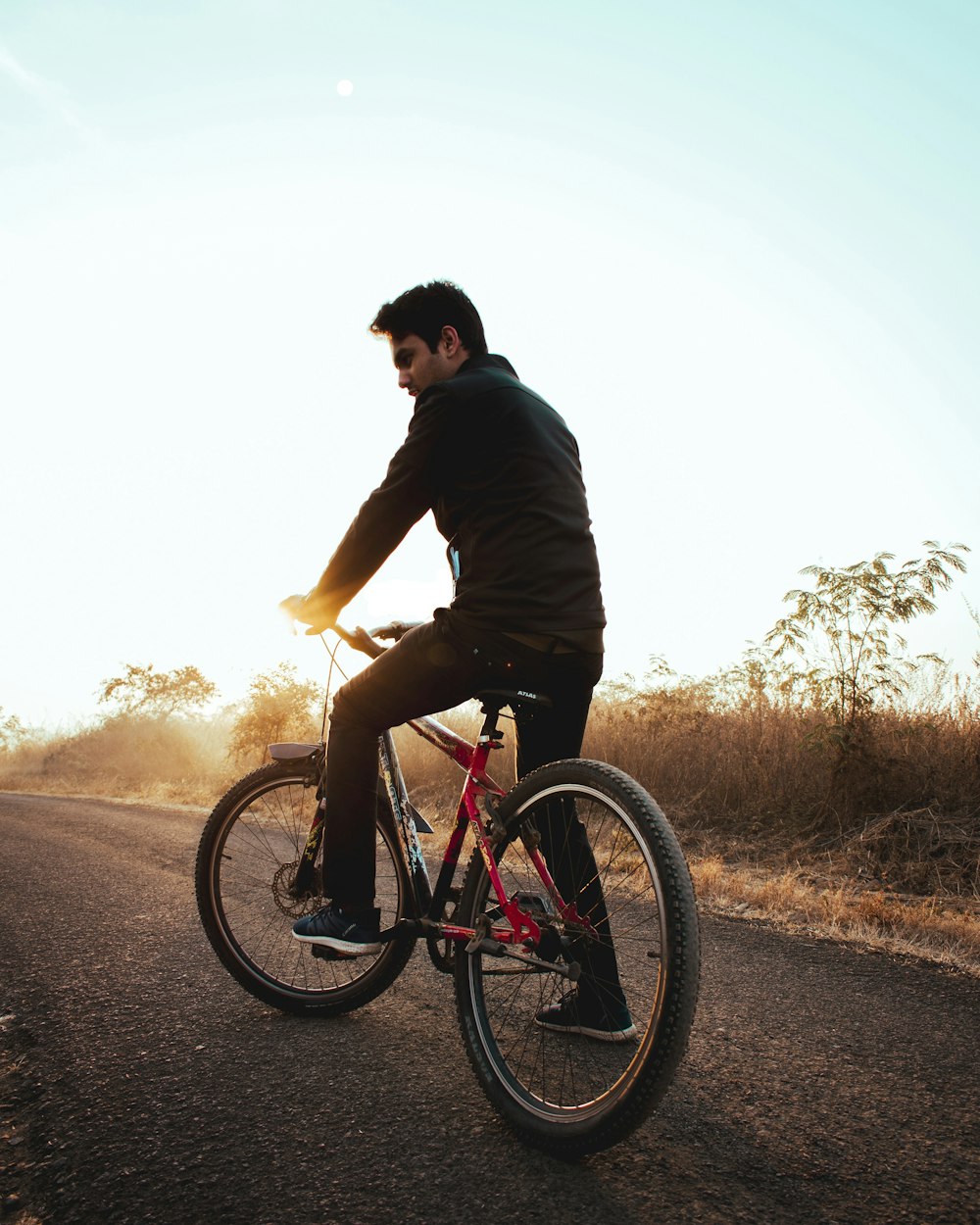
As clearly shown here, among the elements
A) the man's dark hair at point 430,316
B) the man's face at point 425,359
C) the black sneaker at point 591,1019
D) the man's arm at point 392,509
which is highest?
the man's dark hair at point 430,316

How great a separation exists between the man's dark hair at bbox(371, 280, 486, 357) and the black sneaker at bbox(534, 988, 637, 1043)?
219 centimetres

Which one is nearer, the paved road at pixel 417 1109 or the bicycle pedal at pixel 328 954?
the paved road at pixel 417 1109

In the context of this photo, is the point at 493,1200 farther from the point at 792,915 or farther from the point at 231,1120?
the point at 792,915

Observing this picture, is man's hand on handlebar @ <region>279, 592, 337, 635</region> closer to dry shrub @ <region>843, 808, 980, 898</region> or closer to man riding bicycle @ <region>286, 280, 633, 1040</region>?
man riding bicycle @ <region>286, 280, 633, 1040</region>

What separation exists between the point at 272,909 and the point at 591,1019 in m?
1.46

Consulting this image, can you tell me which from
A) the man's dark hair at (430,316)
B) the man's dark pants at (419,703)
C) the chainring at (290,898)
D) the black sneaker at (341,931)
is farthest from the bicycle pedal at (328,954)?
the man's dark hair at (430,316)

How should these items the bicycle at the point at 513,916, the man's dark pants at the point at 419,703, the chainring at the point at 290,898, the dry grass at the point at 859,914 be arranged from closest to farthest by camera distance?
the bicycle at the point at 513,916 < the man's dark pants at the point at 419,703 < the chainring at the point at 290,898 < the dry grass at the point at 859,914

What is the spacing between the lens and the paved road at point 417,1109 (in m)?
1.58

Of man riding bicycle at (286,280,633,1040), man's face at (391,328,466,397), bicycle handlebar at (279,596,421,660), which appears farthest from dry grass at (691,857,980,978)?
man's face at (391,328,466,397)

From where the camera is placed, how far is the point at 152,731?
94.2ft

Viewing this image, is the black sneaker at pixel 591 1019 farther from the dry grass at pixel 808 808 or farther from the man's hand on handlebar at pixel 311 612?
the dry grass at pixel 808 808

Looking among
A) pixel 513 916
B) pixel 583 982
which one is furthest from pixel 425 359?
pixel 583 982

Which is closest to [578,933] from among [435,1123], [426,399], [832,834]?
[435,1123]

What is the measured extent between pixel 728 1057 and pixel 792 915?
2365 mm
